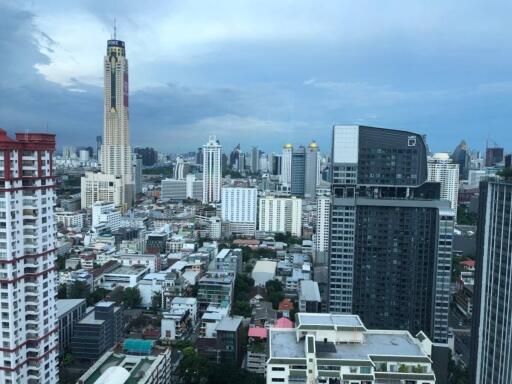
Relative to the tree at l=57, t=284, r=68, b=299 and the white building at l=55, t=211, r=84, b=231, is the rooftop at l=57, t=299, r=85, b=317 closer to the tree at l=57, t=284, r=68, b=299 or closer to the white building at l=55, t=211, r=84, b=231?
the tree at l=57, t=284, r=68, b=299

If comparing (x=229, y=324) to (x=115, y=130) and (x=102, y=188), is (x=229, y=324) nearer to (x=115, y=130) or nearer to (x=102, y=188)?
(x=102, y=188)

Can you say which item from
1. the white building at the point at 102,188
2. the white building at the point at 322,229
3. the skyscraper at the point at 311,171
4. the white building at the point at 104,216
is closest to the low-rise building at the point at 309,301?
the white building at the point at 322,229

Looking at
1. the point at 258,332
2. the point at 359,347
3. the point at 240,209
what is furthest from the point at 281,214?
the point at 359,347

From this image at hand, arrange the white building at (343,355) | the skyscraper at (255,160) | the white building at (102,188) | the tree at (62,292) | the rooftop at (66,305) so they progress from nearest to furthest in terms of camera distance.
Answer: the white building at (343,355) → the rooftop at (66,305) → the tree at (62,292) → the white building at (102,188) → the skyscraper at (255,160)

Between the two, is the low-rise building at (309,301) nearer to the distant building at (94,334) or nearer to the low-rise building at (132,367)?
the low-rise building at (132,367)

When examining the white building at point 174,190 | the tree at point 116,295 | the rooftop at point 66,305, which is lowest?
the tree at point 116,295

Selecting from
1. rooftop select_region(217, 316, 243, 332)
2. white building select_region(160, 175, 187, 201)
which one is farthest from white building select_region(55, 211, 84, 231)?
rooftop select_region(217, 316, 243, 332)

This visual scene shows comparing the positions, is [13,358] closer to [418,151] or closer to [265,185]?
[418,151]

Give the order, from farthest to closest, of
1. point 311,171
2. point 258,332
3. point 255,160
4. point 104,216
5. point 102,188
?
point 255,160
point 311,171
point 102,188
point 104,216
point 258,332
